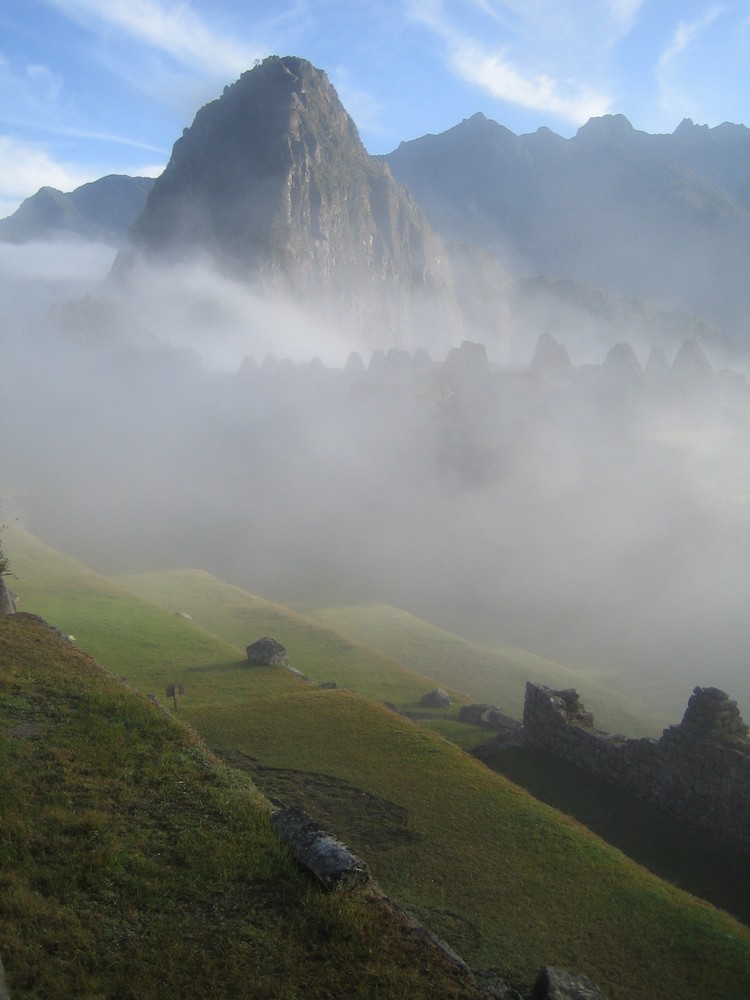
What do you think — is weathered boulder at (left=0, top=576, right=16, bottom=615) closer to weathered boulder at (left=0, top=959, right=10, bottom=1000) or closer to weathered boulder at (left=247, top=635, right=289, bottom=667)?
weathered boulder at (left=247, top=635, right=289, bottom=667)

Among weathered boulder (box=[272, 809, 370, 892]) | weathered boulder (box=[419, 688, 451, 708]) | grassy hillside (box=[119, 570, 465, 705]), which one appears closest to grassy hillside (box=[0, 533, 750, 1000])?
weathered boulder (box=[272, 809, 370, 892])

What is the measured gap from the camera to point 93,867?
805 cm

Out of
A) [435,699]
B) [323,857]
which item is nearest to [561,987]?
[323,857]

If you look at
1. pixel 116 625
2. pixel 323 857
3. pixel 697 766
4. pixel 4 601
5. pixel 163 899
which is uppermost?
pixel 697 766

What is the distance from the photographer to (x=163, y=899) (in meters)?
7.77

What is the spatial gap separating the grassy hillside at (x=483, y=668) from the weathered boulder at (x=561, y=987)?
69.4 feet

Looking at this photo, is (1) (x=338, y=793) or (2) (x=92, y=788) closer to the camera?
(2) (x=92, y=788)

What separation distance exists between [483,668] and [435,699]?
10077 millimetres

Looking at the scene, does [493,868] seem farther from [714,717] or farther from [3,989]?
[714,717]

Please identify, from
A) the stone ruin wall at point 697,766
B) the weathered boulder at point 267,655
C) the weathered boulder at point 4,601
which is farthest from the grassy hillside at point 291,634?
the weathered boulder at point 4,601

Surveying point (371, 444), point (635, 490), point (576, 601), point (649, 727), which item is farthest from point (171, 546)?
point (649, 727)

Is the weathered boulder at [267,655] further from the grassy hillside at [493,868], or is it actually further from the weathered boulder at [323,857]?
the weathered boulder at [323,857]

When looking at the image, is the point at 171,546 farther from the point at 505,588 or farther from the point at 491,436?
the point at 491,436

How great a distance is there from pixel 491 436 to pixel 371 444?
1408cm
